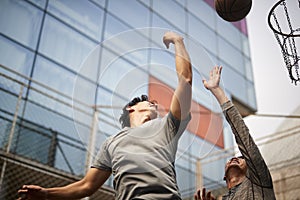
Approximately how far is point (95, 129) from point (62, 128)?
0.90 m

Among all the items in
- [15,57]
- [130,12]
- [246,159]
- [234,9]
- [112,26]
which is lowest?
[246,159]

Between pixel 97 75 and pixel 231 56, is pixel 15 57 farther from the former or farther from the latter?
pixel 231 56

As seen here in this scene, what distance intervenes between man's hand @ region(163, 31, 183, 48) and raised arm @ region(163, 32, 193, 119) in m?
0.02

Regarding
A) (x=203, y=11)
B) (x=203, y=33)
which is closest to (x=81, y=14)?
(x=203, y=33)

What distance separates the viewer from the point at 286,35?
9.07 feet

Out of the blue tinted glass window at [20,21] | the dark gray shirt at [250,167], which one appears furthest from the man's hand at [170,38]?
the blue tinted glass window at [20,21]

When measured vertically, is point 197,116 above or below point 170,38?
below

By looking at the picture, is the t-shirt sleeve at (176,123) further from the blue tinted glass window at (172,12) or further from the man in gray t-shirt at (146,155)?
the blue tinted glass window at (172,12)

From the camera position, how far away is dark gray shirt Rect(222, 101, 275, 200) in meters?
1.76

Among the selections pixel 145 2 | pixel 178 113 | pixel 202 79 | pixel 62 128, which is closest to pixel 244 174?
pixel 202 79

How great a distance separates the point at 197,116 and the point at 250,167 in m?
0.43

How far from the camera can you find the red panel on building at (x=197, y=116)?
4.89 feet

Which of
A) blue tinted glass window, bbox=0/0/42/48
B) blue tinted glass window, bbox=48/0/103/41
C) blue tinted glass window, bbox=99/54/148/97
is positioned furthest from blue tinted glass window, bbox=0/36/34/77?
blue tinted glass window, bbox=99/54/148/97

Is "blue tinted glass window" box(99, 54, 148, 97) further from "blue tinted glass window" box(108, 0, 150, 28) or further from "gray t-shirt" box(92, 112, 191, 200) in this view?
"blue tinted glass window" box(108, 0, 150, 28)
